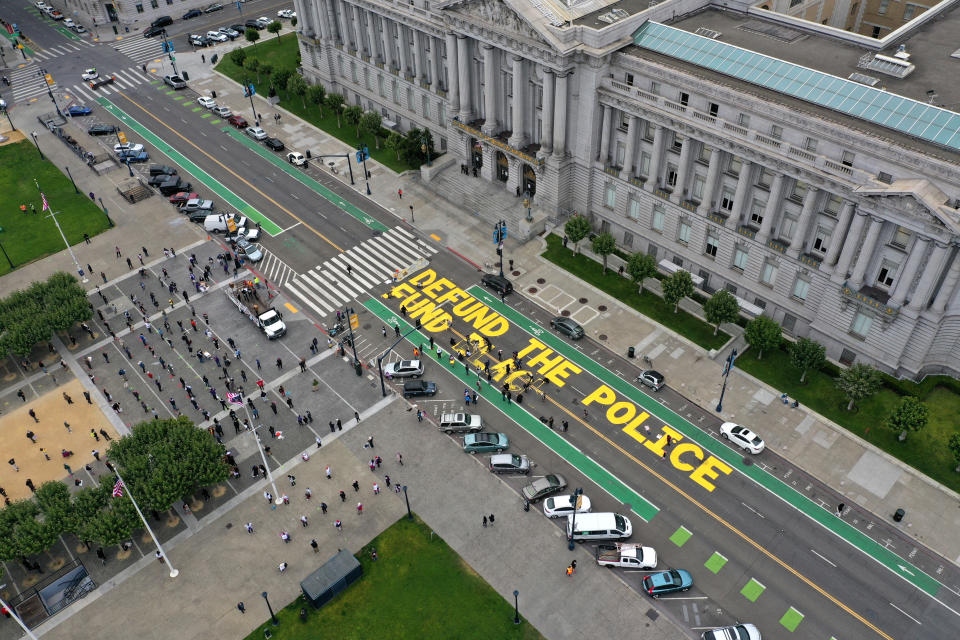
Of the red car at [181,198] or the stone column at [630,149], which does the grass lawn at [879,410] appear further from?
the red car at [181,198]

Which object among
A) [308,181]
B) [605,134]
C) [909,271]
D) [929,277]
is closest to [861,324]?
[909,271]

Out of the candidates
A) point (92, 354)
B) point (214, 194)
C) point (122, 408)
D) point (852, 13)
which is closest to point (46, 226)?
point (214, 194)

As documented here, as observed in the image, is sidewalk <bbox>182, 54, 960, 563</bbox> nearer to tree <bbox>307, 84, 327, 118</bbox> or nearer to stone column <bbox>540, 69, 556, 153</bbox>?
stone column <bbox>540, 69, 556, 153</bbox>

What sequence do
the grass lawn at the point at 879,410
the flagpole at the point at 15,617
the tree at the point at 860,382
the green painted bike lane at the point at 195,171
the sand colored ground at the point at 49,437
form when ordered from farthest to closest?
the green painted bike lane at the point at 195,171
the sand colored ground at the point at 49,437
the tree at the point at 860,382
the grass lawn at the point at 879,410
the flagpole at the point at 15,617

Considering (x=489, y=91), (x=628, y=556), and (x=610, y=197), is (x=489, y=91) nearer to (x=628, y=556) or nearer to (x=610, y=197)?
(x=610, y=197)

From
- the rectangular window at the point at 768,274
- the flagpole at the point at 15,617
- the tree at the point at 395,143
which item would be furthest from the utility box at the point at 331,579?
the tree at the point at 395,143

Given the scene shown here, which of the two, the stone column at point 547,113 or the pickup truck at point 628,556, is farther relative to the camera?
the stone column at point 547,113
